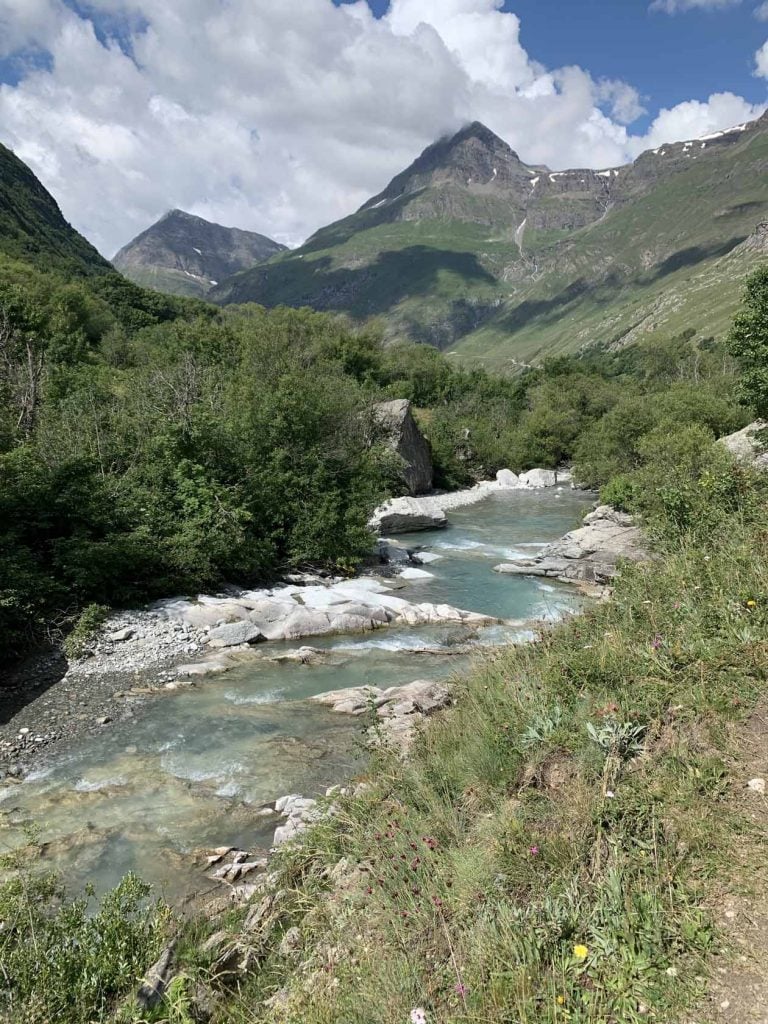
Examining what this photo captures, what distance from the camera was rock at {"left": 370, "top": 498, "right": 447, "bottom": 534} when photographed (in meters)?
35.9

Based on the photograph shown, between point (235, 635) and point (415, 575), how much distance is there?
405 inches

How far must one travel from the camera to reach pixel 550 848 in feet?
14.6

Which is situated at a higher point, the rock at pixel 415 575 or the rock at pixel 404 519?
the rock at pixel 404 519

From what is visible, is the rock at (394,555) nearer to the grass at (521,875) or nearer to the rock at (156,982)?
the grass at (521,875)

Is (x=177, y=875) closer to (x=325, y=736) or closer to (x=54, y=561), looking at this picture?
(x=325, y=736)

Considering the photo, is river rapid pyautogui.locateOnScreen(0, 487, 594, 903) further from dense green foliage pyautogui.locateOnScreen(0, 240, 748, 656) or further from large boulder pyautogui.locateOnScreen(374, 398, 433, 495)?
large boulder pyautogui.locateOnScreen(374, 398, 433, 495)

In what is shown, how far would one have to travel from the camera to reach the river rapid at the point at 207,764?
845 centimetres

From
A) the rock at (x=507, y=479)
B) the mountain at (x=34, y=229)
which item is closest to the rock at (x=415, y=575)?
the rock at (x=507, y=479)

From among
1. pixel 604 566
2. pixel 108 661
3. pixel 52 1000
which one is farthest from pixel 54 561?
pixel 604 566

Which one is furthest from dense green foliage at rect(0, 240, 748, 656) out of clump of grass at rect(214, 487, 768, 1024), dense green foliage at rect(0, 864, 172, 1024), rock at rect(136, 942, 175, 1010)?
clump of grass at rect(214, 487, 768, 1024)

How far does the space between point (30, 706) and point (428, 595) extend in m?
14.2

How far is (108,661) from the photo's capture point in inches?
603

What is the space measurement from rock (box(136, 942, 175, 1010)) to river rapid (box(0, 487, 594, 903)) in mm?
2609

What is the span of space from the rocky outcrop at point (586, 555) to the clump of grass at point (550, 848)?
55.6ft
